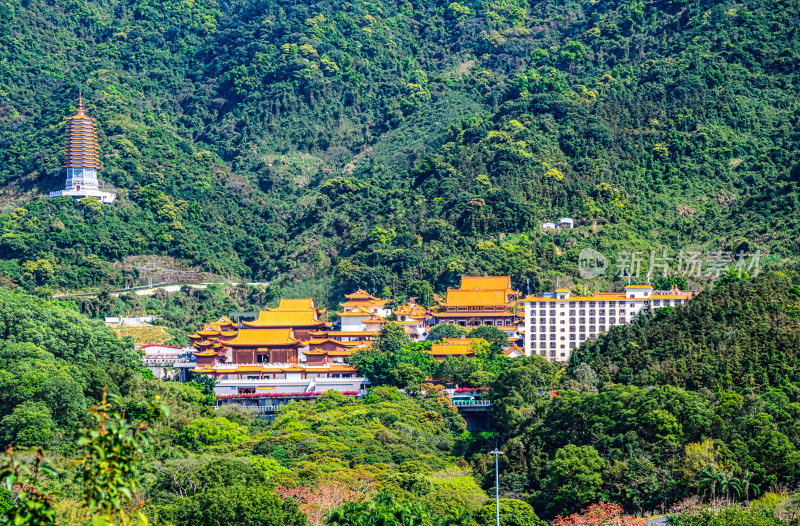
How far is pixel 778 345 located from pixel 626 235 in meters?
31.0

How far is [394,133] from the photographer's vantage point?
110 m

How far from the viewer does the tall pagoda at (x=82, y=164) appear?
88438 mm

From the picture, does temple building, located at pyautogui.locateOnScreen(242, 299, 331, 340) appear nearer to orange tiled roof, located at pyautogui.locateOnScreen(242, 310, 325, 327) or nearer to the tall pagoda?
orange tiled roof, located at pyautogui.locateOnScreen(242, 310, 325, 327)

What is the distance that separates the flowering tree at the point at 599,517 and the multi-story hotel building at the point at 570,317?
2424 centimetres

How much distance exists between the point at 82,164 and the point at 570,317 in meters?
45.2

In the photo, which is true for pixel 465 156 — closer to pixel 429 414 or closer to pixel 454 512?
pixel 429 414

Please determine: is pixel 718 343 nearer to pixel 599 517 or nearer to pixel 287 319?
pixel 599 517

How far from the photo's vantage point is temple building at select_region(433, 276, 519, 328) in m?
66.5

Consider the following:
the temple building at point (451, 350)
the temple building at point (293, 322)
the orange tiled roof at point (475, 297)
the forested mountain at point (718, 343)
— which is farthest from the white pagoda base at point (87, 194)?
the forested mountain at point (718, 343)

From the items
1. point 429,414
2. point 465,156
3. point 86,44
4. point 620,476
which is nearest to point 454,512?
point 620,476

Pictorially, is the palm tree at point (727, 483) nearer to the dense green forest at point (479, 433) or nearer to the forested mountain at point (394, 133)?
the dense green forest at point (479, 433)

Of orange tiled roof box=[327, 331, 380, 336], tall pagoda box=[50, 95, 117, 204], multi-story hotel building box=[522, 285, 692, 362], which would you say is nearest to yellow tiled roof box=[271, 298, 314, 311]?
orange tiled roof box=[327, 331, 380, 336]

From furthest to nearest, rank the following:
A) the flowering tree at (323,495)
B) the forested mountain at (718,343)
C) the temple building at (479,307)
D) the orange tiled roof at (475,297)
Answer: the orange tiled roof at (475,297)
the temple building at (479,307)
the forested mountain at (718,343)
the flowering tree at (323,495)

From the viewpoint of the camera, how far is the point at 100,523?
11898 millimetres
